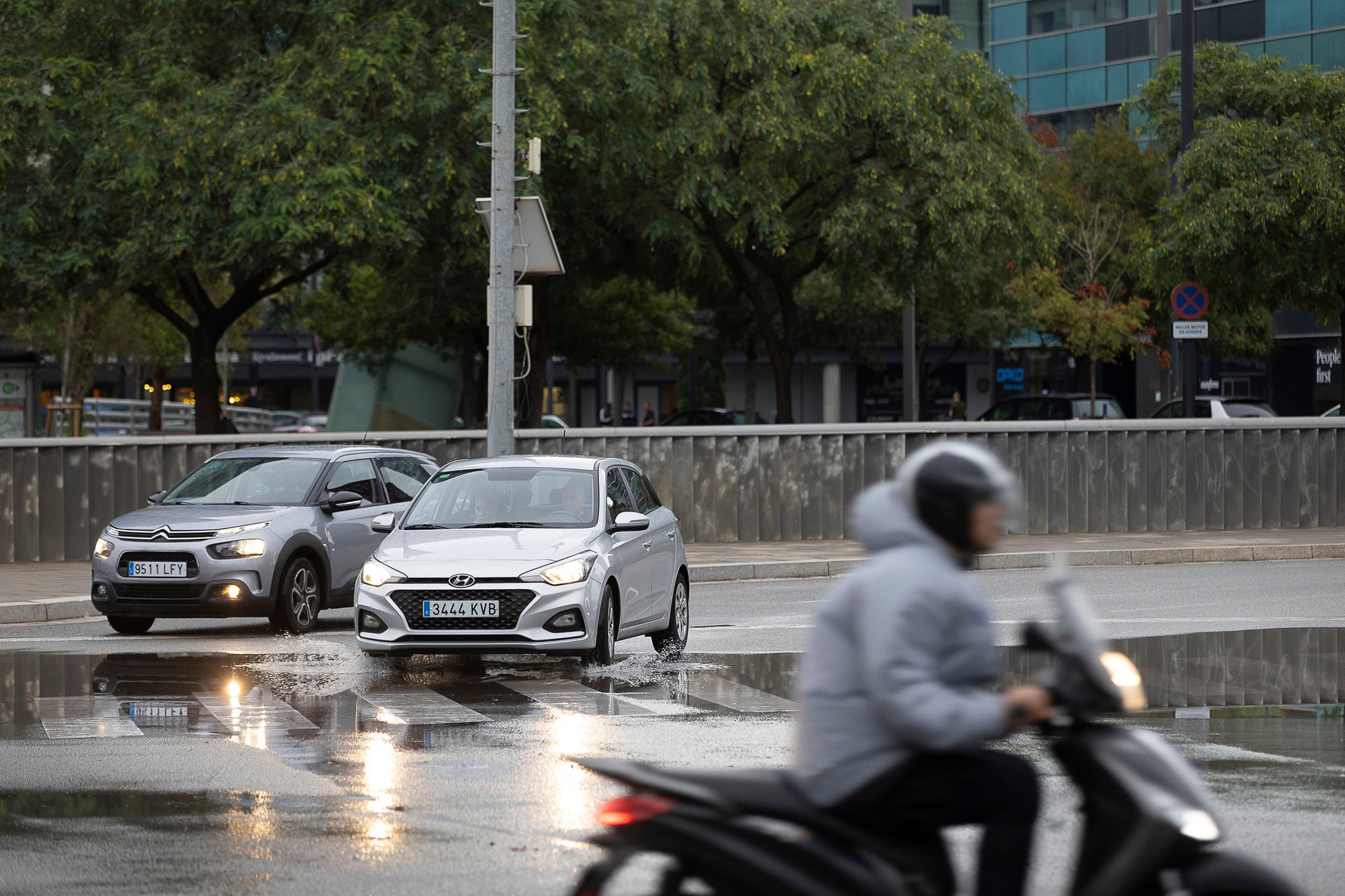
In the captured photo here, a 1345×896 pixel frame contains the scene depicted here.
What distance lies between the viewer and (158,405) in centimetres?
5003

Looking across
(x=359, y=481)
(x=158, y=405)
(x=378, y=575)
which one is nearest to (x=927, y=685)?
(x=378, y=575)

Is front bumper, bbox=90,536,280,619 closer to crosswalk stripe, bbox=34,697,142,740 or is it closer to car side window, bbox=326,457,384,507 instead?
car side window, bbox=326,457,384,507

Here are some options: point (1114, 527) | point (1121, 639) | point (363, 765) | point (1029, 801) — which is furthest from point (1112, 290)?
point (1029, 801)

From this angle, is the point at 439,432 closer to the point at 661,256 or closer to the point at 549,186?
the point at 549,186

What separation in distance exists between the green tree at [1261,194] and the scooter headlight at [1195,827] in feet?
79.8

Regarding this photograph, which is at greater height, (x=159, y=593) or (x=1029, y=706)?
(x=1029, y=706)

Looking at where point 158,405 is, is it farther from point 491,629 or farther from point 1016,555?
point 491,629

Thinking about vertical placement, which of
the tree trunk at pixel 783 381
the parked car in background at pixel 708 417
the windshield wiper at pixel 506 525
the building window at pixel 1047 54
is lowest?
the windshield wiper at pixel 506 525

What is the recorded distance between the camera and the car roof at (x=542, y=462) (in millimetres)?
12523

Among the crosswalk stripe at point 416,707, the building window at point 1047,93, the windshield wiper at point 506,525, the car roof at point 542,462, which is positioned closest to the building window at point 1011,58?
the building window at point 1047,93

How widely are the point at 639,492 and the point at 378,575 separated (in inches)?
100.0

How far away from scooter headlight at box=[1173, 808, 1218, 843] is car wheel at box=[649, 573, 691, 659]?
8941mm

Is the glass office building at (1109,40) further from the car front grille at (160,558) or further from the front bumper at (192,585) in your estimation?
the car front grille at (160,558)

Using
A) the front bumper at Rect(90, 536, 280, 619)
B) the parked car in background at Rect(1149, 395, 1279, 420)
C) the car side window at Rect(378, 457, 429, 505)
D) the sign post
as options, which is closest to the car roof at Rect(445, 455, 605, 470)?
the front bumper at Rect(90, 536, 280, 619)
